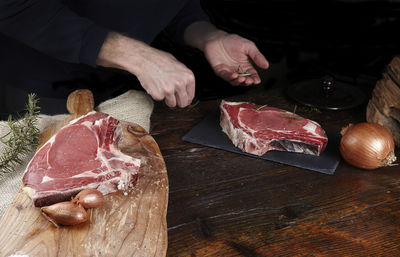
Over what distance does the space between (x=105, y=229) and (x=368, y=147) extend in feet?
3.41

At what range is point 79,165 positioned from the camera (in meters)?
1.55

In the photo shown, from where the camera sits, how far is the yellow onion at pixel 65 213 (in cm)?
136

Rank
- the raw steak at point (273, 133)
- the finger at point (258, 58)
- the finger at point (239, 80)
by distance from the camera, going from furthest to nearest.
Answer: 1. the finger at point (258, 58)
2. the finger at point (239, 80)
3. the raw steak at point (273, 133)

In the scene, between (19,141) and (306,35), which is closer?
(19,141)

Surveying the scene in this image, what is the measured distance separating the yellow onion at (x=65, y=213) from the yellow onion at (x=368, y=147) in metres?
1.06

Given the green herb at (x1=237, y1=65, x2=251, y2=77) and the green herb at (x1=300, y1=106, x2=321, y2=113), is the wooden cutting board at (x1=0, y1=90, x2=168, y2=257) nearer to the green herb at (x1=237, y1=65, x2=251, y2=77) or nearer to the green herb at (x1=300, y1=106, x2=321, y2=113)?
the green herb at (x1=237, y1=65, x2=251, y2=77)

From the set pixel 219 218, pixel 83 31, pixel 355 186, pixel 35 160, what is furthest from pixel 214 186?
pixel 83 31

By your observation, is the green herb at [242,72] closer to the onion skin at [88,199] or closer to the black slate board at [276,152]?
the black slate board at [276,152]

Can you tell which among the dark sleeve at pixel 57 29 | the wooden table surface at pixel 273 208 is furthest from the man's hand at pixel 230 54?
the dark sleeve at pixel 57 29

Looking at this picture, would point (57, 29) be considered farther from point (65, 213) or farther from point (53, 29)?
point (65, 213)

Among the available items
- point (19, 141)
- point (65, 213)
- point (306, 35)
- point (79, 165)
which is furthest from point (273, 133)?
point (306, 35)

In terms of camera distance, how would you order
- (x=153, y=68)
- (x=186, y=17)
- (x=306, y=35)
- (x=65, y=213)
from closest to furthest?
(x=65, y=213)
(x=153, y=68)
(x=186, y=17)
(x=306, y=35)

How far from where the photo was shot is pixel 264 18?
3170mm

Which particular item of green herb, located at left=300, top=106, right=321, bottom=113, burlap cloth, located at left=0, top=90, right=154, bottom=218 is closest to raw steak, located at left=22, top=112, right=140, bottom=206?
burlap cloth, located at left=0, top=90, right=154, bottom=218
